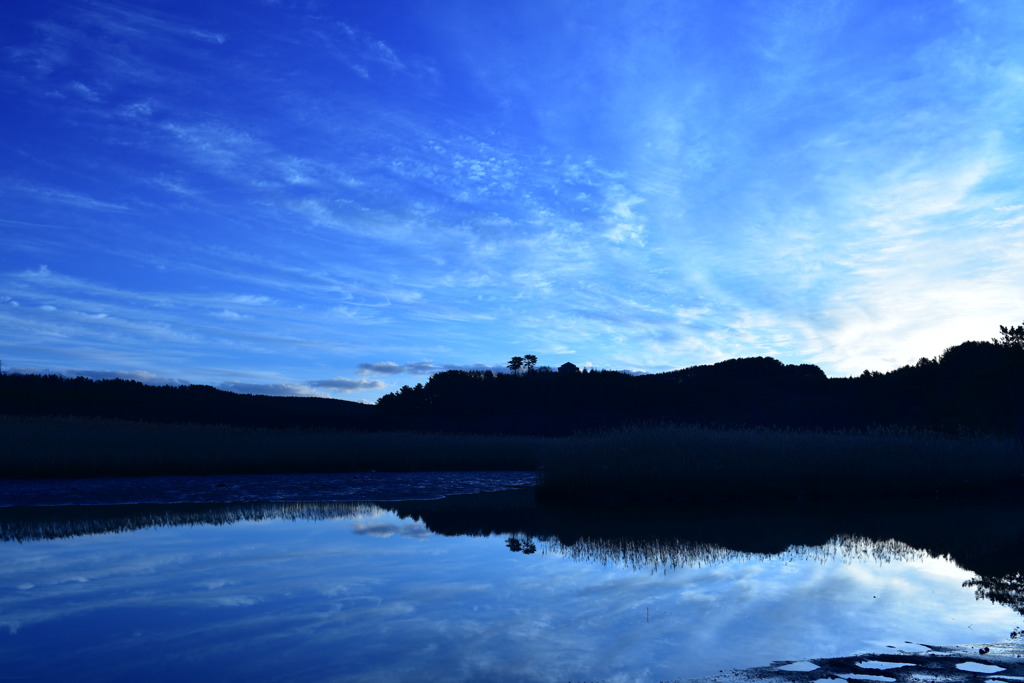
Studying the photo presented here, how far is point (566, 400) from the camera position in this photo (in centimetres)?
6731

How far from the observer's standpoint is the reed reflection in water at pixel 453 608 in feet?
18.1

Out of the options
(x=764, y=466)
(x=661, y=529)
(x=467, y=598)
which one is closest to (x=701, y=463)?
(x=764, y=466)

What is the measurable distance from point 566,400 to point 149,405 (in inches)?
1418

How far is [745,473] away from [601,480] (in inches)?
143

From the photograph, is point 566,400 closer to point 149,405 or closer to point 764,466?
Result: point 149,405

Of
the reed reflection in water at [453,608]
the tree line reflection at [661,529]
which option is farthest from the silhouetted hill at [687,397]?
the reed reflection in water at [453,608]

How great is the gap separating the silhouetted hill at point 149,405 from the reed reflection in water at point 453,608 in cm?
4057

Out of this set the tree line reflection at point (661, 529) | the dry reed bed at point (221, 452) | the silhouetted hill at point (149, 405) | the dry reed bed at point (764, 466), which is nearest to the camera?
the tree line reflection at point (661, 529)

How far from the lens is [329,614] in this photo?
7012 millimetres

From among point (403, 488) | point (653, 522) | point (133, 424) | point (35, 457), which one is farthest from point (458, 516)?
point (133, 424)

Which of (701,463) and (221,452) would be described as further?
(221,452)

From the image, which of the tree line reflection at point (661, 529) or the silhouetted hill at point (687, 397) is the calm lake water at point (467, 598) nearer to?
the tree line reflection at point (661, 529)

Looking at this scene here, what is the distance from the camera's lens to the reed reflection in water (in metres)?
5.51

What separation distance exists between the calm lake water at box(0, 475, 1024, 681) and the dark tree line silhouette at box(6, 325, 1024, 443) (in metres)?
36.4
